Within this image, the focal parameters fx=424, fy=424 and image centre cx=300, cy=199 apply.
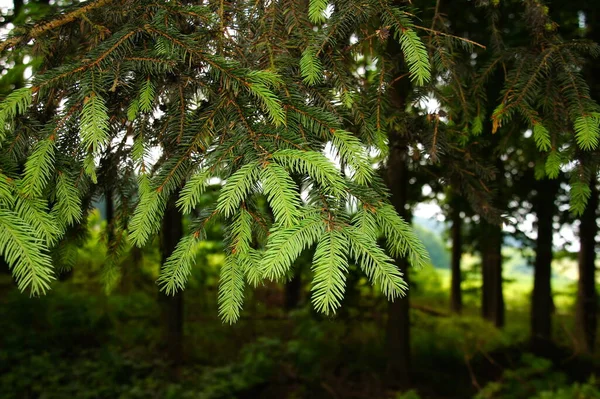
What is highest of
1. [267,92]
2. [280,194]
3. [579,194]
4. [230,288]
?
[267,92]

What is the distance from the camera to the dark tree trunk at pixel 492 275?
6004 millimetres

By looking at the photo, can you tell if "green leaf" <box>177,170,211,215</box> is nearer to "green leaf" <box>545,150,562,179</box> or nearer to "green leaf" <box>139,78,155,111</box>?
"green leaf" <box>139,78,155,111</box>

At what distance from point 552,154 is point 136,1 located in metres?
2.01

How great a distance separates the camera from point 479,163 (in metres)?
2.33

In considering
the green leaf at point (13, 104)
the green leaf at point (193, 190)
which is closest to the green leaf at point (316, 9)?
the green leaf at point (193, 190)

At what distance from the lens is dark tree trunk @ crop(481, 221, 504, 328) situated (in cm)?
600

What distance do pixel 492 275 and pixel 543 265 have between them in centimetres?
309

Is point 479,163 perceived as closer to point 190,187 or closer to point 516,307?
point 190,187

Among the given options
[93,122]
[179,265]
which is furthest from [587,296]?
[93,122]

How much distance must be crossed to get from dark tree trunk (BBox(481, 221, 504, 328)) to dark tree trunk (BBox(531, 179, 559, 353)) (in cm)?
62

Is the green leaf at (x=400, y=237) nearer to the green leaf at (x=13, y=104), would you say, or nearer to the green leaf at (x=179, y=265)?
the green leaf at (x=179, y=265)

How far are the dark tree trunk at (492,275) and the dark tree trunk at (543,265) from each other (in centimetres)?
62

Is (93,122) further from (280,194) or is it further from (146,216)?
(280,194)

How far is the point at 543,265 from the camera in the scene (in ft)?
21.7
